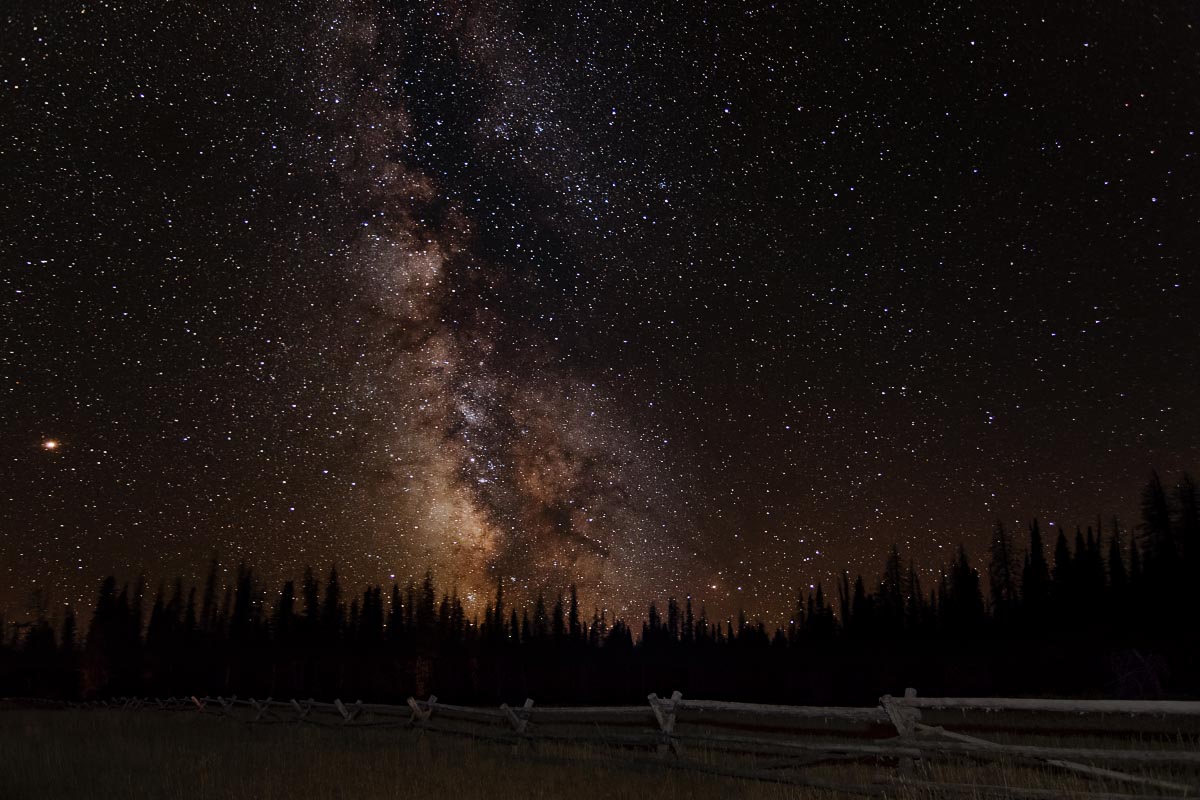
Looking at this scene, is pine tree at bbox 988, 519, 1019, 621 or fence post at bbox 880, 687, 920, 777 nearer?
fence post at bbox 880, 687, 920, 777

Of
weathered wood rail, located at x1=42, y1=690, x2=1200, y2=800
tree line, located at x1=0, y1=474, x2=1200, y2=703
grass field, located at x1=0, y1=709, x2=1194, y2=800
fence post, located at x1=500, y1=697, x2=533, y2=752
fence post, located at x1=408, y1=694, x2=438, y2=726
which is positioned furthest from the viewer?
tree line, located at x1=0, y1=474, x2=1200, y2=703

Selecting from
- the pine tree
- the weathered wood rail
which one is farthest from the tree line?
the weathered wood rail

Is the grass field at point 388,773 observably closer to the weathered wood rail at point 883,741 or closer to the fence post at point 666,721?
the weathered wood rail at point 883,741

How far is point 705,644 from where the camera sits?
11100cm

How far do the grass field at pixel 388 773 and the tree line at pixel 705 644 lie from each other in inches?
998

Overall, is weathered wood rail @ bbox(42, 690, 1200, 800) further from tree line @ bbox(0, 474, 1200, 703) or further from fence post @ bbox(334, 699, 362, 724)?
tree line @ bbox(0, 474, 1200, 703)

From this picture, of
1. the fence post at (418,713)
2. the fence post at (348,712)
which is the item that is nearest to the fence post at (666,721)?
the fence post at (418,713)

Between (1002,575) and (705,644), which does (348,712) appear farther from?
(705,644)

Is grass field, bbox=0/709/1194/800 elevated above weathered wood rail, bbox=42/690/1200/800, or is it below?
below

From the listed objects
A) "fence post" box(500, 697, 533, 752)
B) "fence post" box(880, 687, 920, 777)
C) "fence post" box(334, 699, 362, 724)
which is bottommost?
"fence post" box(334, 699, 362, 724)

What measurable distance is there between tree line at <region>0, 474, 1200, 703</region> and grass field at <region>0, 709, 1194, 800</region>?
2535cm

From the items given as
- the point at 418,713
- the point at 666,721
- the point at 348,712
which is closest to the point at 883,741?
the point at 666,721

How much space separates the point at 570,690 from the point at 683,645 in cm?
4334

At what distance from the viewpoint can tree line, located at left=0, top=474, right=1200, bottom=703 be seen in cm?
5416
